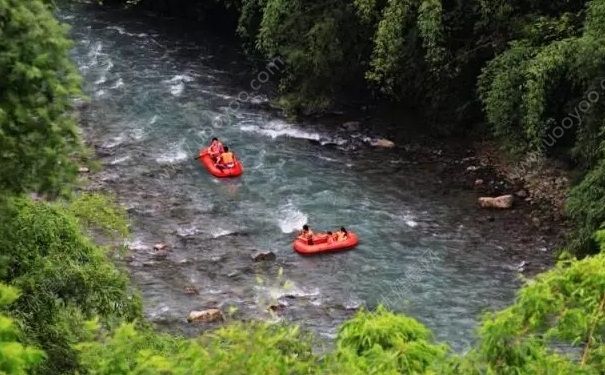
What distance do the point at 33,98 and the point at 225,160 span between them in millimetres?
12267

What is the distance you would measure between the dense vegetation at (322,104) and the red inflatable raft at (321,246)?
168 inches

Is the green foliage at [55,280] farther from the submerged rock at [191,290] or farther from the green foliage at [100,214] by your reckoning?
the green foliage at [100,214]

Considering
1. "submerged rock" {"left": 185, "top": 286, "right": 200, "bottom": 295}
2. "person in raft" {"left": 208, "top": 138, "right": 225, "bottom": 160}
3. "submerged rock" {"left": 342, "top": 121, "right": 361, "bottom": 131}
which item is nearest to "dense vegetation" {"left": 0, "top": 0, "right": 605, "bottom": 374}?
"submerged rock" {"left": 342, "top": 121, "right": 361, "bottom": 131}

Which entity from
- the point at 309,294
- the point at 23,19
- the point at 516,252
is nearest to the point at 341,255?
the point at 309,294

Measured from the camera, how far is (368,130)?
23891 millimetres

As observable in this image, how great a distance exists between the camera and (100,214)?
1803cm

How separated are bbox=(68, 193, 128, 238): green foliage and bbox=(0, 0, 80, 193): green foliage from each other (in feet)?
26.9

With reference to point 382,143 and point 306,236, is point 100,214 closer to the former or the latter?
point 306,236

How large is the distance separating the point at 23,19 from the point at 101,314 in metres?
4.46

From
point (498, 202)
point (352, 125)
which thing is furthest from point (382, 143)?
point (498, 202)

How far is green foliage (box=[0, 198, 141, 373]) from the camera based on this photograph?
32.2ft

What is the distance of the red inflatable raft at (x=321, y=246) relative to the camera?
17.5 meters

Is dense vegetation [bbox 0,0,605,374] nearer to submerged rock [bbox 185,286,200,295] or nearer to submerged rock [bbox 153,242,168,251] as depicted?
submerged rock [bbox 153,242,168,251]

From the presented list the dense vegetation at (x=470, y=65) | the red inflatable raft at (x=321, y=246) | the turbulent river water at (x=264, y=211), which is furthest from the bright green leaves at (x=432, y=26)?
the red inflatable raft at (x=321, y=246)
